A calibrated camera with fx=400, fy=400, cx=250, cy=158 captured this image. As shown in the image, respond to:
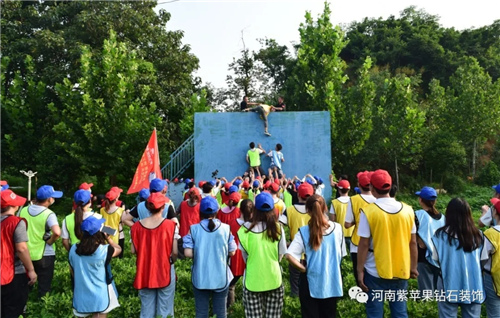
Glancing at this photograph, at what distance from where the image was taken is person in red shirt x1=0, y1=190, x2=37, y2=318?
3.92 m

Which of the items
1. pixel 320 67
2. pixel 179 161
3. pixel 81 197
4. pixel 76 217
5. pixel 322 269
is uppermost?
pixel 320 67

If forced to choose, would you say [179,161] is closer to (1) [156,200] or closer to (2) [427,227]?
Result: (1) [156,200]

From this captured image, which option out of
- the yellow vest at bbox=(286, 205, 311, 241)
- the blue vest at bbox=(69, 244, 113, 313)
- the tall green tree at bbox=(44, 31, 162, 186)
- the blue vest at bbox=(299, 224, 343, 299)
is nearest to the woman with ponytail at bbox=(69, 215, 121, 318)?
the blue vest at bbox=(69, 244, 113, 313)

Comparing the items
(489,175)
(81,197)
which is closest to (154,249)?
(81,197)

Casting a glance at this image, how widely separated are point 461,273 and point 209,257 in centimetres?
233

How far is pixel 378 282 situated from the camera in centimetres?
373

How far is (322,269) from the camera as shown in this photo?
3555 mm

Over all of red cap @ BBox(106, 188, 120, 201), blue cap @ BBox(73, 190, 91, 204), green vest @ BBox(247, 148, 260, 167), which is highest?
green vest @ BBox(247, 148, 260, 167)

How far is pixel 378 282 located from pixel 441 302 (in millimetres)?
618

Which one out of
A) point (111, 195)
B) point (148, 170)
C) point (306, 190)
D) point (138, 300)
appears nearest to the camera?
point (306, 190)

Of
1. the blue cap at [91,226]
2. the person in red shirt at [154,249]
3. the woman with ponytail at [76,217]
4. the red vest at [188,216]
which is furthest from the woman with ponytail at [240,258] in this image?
the woman with ponytail at [76,217]

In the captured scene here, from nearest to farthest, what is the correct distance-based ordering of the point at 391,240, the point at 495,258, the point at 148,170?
the point at 391,240 → the point at 495,258 → the point at 148,170

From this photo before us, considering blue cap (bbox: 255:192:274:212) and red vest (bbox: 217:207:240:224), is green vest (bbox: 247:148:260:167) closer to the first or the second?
red vest (bbox: 217:207:240:224)

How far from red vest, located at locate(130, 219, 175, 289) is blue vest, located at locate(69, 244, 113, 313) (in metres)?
0.38
